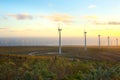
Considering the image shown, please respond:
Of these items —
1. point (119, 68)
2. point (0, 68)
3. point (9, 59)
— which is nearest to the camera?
point (0, 68)

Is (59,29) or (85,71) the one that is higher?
(59,29)

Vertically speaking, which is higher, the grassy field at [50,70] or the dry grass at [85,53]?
the dry grass at [85,53]

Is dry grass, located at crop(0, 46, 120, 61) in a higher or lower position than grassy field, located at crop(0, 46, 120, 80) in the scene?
higher

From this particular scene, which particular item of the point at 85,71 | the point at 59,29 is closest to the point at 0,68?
the point at 85,71

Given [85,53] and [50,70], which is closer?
[50,70]

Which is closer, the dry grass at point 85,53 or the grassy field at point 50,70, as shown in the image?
the grassy field at point 50,70

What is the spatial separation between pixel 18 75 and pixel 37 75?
3.31 metres

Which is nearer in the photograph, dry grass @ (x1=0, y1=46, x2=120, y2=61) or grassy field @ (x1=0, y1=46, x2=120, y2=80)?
grassy field @ (x1=0, y1=46, x2=120, y2=80)

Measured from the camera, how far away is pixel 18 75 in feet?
177

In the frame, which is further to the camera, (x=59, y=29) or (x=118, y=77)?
(x=59, y=29)

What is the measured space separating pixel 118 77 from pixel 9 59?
2571 centimetres

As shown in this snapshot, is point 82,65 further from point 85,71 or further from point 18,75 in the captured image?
point 18,75

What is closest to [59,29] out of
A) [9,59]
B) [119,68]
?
[9,59]

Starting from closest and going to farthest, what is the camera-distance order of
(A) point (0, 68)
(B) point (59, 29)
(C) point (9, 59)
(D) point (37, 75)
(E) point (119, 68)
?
(D) point (37, 75) < (A) point (0, 68) < (E) point (119, 68) < (C) point (9, 59) < (B) point (59, 29)
